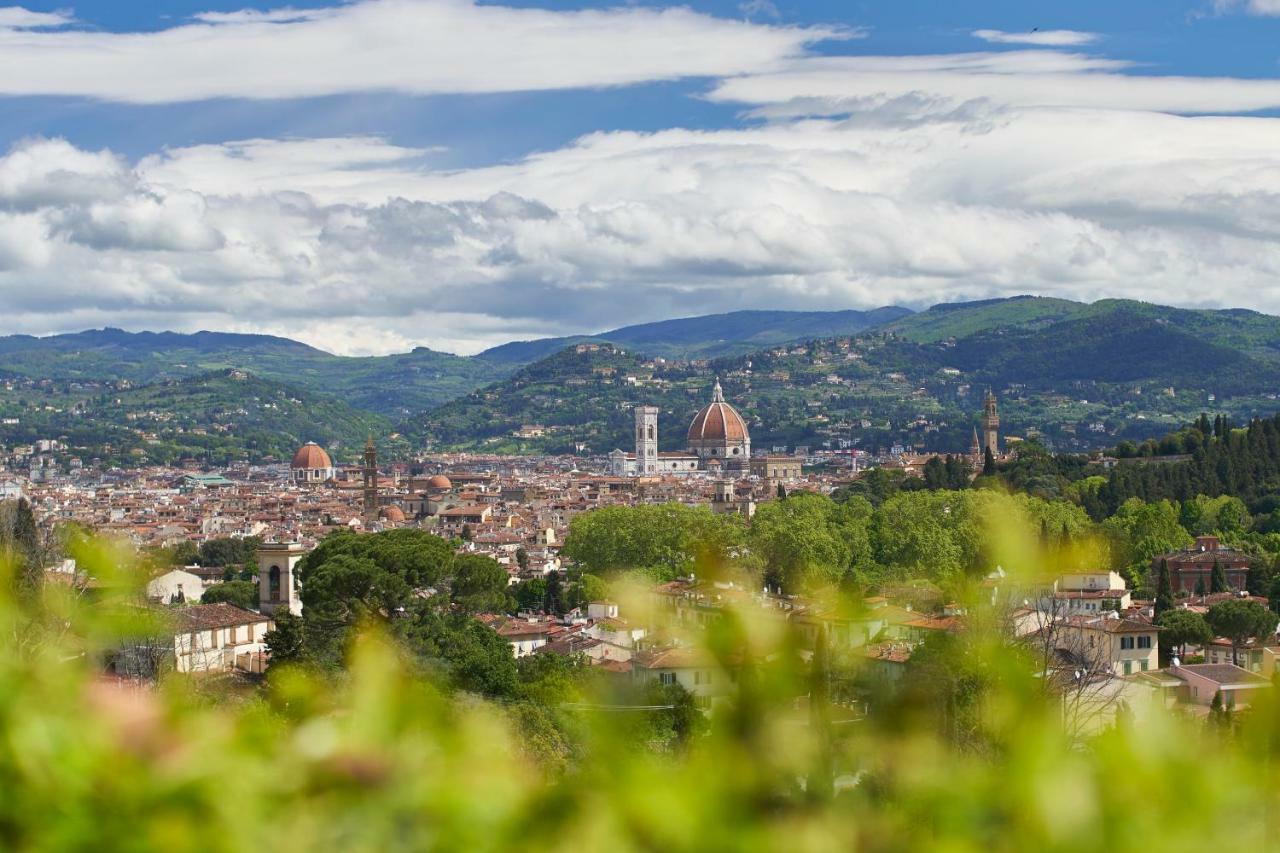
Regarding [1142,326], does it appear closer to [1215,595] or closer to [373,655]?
[1215,595]

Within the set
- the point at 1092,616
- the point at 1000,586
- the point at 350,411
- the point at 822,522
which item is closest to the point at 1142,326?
the point at 350,411

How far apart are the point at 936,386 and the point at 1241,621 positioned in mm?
130294

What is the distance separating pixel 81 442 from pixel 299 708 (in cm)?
12318

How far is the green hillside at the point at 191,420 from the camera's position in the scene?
12015 centimetres

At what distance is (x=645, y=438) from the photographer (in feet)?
335

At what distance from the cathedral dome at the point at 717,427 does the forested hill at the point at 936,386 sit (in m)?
20.7

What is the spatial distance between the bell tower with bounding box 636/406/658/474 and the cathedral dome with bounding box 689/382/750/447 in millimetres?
2511

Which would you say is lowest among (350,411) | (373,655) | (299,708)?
(350,411)

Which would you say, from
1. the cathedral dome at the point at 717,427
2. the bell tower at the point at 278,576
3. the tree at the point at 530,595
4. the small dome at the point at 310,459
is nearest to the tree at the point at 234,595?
the bell tower at the point at 278,576

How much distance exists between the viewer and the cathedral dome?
9875 centimetres

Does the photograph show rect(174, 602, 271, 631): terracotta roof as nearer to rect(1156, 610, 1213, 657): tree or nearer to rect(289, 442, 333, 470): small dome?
rect(1156, 610, 1213, 657): tree

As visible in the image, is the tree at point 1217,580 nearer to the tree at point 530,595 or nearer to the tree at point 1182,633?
the tree at point 1182,633

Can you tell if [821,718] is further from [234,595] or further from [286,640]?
[234,595]

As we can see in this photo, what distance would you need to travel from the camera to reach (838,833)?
1.19m
